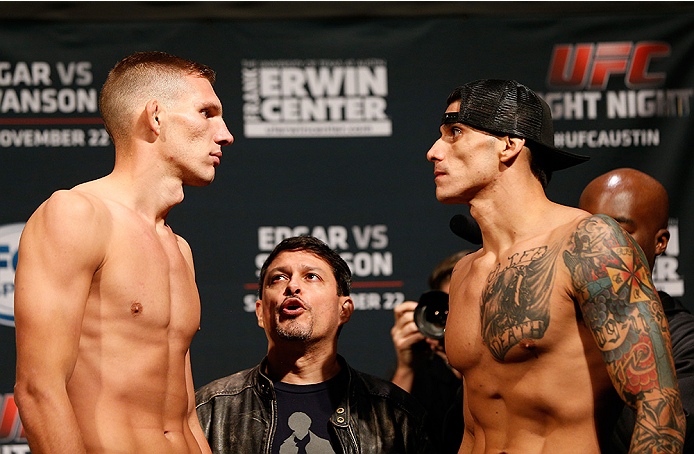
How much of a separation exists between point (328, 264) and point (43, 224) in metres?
1.38

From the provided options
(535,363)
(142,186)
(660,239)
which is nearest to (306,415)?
(535,363)

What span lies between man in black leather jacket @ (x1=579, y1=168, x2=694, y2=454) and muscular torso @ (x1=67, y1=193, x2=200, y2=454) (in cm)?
157

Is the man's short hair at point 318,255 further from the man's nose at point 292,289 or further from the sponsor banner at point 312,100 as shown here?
the sponsor banner at point 312,100

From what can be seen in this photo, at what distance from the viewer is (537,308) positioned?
69.2 inches

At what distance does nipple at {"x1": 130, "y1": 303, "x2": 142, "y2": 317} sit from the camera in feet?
5.28

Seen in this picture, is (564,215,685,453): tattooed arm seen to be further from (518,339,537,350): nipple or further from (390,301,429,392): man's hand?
(390,301,429,392): man's hand

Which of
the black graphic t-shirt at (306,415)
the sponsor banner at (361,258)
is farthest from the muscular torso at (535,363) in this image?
the sponsor banner at (361,258)

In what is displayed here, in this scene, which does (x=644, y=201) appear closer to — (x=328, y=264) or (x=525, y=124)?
(x=525, y=124)

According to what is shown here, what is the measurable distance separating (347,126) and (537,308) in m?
1.76

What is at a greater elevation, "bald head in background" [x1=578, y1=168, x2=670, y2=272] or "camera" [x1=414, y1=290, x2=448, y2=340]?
"bald head in background" [x1=578, y1=168, x2=670, y2=272]

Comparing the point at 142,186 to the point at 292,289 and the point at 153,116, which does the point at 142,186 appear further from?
the point at 292,289

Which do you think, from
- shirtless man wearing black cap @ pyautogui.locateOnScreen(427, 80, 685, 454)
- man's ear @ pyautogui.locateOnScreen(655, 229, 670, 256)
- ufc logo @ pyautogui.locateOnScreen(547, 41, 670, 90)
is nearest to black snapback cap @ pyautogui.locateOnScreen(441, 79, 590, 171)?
shirtless man wearing black cap @ pyautogui.locateOnScreen(427, 80, 685, 454)

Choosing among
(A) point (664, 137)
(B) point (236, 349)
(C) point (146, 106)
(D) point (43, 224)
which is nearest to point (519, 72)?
(A) point (664, 137)

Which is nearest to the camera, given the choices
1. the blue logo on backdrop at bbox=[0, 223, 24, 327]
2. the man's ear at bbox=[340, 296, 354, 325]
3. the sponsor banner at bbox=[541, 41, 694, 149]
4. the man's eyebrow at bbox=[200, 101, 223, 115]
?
the man's eyebrow at bbox=[200, 101, 223, 115]
